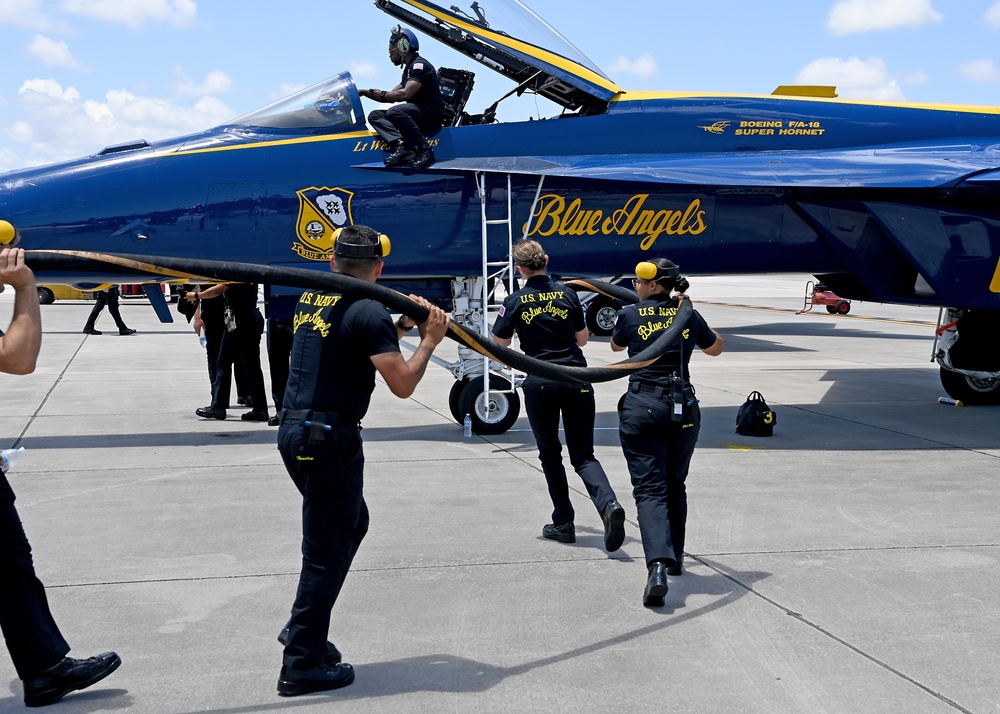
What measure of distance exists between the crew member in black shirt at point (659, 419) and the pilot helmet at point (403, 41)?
15.3ft

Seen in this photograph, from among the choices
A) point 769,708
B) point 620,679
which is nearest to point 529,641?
point 620,679

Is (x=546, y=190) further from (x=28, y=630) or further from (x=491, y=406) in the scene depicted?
(x=28, y=630)

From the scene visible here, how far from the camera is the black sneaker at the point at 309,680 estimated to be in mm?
3896

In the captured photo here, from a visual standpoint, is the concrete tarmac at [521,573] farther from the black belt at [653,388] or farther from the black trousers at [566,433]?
the black belt at [653,388]

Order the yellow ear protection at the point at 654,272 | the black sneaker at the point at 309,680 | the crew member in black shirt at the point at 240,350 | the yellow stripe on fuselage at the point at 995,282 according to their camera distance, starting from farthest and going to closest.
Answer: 1. the crew member in black shirt at the point at 240,350
2. the yellow stripe on fuselage at the point at 995,282
3. the yellow ear protection at the point at 654,272
4. the black sneaker at the point at 309,680

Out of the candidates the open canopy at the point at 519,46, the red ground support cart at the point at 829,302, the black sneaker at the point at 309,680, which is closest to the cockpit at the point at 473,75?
the open canopy at the point at 519,46

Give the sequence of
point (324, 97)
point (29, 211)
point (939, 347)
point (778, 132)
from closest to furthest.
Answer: point (29, 211)
point (324, 97)
point (778, 132)
point (939, 347)

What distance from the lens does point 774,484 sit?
763 centimetres

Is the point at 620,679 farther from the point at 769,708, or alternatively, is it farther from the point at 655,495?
the point at 655,495

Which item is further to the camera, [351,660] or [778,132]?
[778,132]

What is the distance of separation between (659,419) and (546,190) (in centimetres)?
482

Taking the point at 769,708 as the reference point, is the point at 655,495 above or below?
above

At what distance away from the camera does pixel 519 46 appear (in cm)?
975

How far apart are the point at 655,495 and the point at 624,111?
568 centimetres
